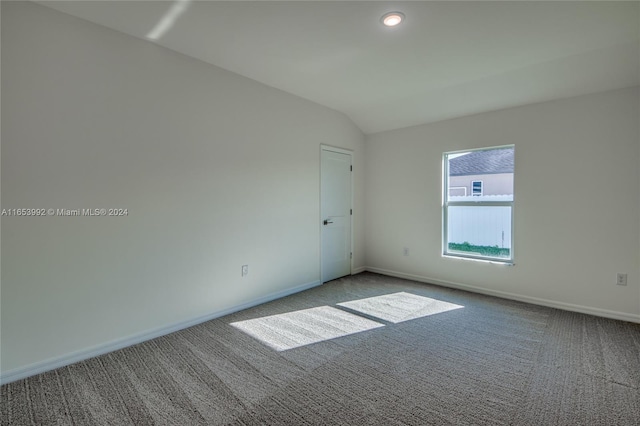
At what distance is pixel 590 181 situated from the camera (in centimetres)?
319

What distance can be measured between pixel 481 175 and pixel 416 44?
2.14 m

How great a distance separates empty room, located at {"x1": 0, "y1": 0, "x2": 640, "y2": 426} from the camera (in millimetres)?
1991

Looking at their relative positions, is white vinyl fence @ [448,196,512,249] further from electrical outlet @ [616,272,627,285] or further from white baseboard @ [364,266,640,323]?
electrical outlet @ [616,272,627,285]

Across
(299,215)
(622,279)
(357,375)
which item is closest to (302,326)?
(357,375)

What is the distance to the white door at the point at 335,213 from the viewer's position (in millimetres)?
4398

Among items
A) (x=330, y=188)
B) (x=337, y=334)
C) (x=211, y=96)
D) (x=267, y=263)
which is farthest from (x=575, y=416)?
(x=211, y=96)

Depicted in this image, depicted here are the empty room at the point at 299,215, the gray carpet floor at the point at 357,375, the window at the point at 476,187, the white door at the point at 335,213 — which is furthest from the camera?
the white door at the point at 335,213

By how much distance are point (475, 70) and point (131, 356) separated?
13.9ft

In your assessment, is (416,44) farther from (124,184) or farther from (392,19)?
(124,184)

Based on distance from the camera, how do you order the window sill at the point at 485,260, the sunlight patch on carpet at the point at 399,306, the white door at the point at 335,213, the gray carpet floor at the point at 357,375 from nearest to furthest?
the gray carpet floor at the point at 357,375, the sunlight patch on carpet at the point at 399,306, the window sill at the point at 485,260, the white door at the point at 335,213

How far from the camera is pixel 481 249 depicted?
4031 mm

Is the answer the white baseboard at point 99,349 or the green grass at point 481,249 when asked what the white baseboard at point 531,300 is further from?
the white baseboard at point 99,349

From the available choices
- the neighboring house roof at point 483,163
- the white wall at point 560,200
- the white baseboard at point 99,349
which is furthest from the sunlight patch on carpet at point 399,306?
the neighboring house roof at point 483,163

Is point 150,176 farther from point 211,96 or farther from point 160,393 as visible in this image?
point 160,393
